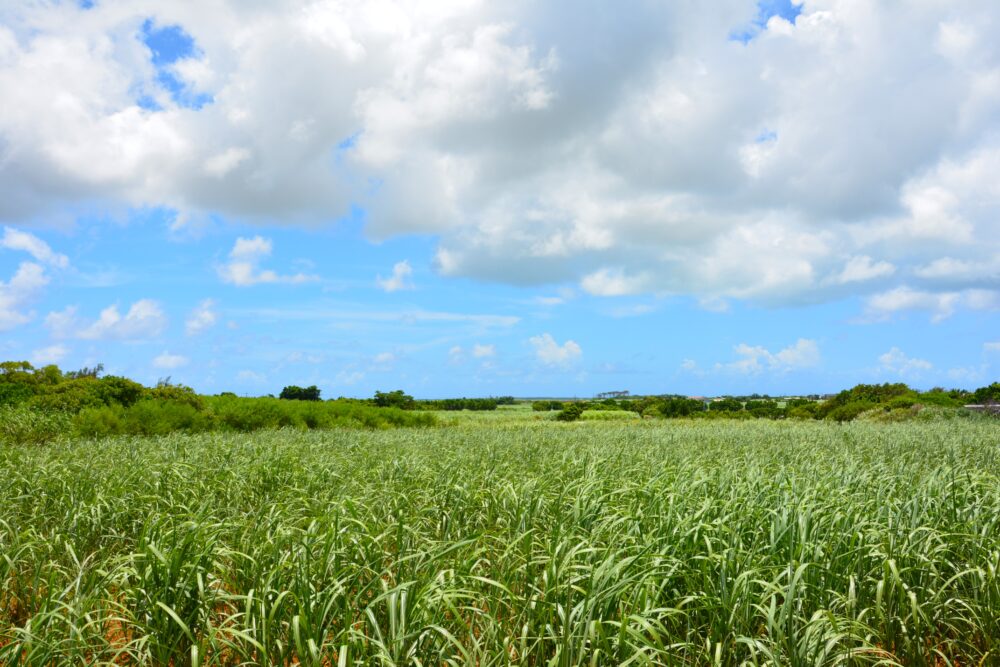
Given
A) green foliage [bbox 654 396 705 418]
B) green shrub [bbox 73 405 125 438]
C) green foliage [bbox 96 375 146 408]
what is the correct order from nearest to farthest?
green shrub [bbox 73 405 125 438], green foliage [bbox 96 375 146 408], green foliage [bbox 654 396 705 418]

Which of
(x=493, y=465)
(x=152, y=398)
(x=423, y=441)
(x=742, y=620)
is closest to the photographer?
(x=742, y=620)

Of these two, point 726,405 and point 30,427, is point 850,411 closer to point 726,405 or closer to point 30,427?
point 726,405

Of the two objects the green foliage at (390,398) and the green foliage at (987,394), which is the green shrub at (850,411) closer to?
the green foliage at (987,394)

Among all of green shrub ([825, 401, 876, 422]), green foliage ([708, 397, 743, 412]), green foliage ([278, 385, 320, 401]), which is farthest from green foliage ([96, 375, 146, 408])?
green shrub ([825, 401, 876, 422])

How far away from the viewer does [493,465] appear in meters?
7.20

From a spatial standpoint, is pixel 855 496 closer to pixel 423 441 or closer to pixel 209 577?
pixel 209 577

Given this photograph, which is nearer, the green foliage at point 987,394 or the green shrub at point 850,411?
the green shrub at point 850,411

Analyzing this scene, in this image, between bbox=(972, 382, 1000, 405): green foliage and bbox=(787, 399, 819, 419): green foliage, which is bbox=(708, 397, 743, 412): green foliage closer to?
bbox=(787, 399, 819, 419): green foliage

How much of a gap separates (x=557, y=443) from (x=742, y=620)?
7.65 meters

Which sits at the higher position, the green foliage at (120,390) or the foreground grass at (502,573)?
the green foliage at (120,390)

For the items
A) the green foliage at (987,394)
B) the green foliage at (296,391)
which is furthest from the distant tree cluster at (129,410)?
the green foliage at (987,394)

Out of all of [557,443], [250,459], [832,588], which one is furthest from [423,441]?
[832,588]

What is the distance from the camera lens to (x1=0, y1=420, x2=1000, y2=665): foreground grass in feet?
9.12

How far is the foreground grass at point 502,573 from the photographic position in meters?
2.78
